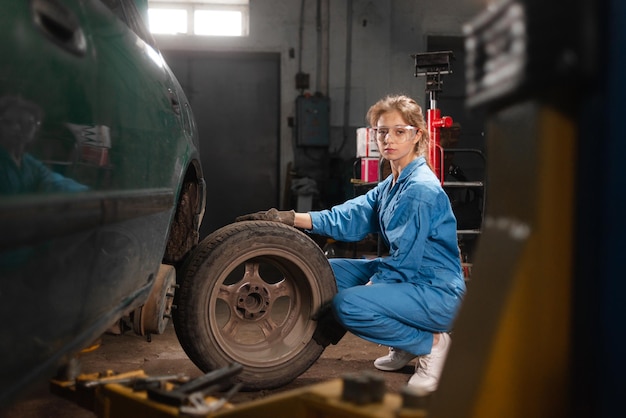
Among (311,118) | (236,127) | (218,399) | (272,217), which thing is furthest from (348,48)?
(218,399)

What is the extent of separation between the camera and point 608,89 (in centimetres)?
78

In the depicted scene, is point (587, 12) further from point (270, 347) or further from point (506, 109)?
point (270, 347)

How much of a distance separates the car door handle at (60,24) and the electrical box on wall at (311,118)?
7106 mm

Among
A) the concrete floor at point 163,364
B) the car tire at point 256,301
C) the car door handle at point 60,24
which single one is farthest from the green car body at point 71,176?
the concrete floor at point 163,364

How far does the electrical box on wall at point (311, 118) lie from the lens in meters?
8.42

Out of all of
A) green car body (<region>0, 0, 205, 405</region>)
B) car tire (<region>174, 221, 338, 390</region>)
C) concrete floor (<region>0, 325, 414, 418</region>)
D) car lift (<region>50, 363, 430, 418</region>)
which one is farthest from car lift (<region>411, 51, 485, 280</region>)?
car lift (<region>50, 363, 430, 418</region>)

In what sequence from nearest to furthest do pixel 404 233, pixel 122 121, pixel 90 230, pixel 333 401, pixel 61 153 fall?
pixel 333 401, pixel 61 153, pixel 90 230, pixel 122 121, pixel 404 233

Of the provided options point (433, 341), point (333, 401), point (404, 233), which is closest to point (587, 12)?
point (333, 401)

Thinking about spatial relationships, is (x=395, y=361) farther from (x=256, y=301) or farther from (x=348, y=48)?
(x=348, y=48)

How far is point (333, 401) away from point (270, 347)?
6.12ft

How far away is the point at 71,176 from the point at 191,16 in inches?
298

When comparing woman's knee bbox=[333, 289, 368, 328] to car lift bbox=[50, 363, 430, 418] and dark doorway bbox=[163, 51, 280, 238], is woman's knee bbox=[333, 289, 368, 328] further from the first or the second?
dark doorway bbox=[163, 51, 280, 238]

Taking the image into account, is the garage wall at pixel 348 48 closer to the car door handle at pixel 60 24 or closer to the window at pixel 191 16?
the window at pixel 191 16

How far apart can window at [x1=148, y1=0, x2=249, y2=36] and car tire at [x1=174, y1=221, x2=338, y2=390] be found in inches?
244
